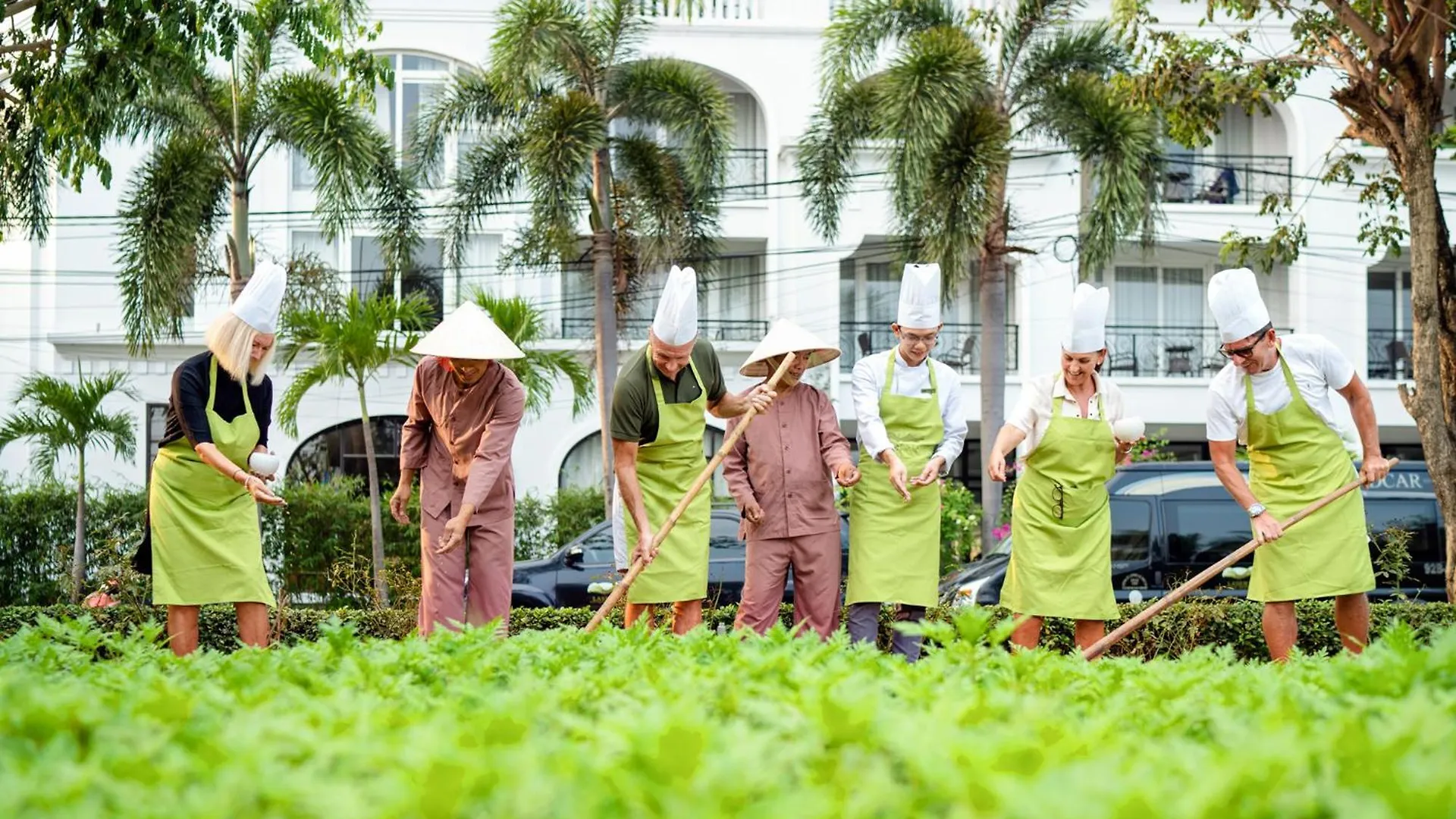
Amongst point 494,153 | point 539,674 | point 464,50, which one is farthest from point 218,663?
point 464,50

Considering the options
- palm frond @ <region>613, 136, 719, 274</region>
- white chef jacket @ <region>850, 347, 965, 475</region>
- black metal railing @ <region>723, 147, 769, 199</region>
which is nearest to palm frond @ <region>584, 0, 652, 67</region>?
palm frond @ <region>613, 136, 719, 274</region>

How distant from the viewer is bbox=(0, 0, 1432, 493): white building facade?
22.6m

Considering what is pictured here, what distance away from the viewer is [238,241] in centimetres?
1684

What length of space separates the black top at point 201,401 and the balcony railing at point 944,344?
60.1ft

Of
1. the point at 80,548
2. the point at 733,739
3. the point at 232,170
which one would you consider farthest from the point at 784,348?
the point at 232,170

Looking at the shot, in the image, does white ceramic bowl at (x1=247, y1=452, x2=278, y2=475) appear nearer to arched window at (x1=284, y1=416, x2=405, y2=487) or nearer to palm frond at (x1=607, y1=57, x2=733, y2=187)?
palm frond at (x1=607, y1=57, x2=733, y2=187)

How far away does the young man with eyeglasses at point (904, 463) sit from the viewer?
23.3 ft

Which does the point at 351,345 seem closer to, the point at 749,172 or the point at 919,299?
the point at 919,299

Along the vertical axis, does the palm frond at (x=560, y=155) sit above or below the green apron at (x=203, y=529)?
above

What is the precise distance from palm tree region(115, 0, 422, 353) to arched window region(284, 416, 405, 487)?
5.54 m

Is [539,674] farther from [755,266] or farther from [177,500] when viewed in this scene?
[755,266]

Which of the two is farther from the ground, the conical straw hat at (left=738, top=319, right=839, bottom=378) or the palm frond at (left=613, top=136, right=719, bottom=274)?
the palm frond at (left=613, top=136, right=719, bottom=274)

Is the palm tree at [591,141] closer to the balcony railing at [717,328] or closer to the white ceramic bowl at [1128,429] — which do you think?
the balcony railing at [717,328]

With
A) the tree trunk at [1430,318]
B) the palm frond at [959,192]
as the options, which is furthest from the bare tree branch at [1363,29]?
the palm frond at [959,192]
